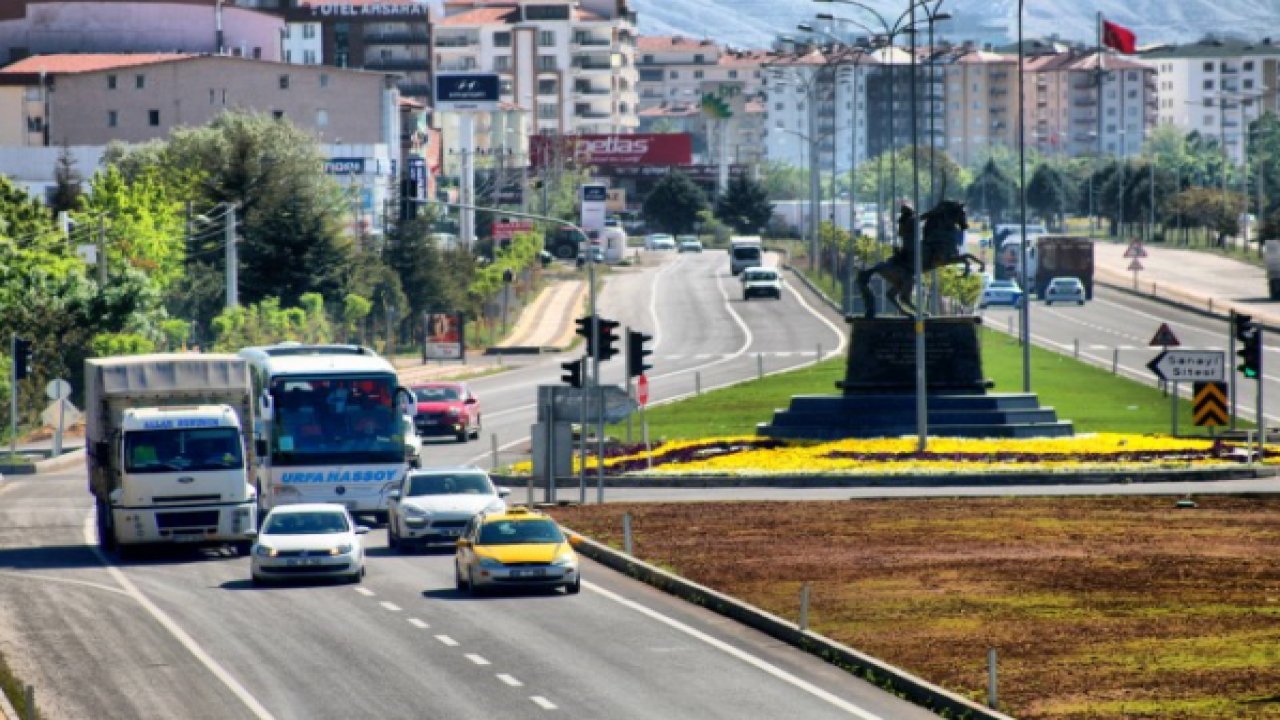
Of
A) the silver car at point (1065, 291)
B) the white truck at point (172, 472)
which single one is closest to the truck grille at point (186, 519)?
the white truck at point (172, 472)

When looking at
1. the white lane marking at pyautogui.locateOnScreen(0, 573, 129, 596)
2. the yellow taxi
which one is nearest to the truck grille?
the white lane marking at pyautogui.locateOnScreen(0, 573, 129, 596)

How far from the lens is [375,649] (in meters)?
30.3

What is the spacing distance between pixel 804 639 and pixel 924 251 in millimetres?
32850

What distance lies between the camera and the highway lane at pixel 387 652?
26.1 metres

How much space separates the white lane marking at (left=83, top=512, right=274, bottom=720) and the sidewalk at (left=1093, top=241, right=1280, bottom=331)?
74.8 meters

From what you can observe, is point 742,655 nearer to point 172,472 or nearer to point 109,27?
point 172,472

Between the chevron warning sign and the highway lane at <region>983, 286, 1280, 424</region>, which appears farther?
the highway lane at <region>983, 286, 1280, 424</region>

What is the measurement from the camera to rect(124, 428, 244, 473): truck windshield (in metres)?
41.6

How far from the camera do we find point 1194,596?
32.5m

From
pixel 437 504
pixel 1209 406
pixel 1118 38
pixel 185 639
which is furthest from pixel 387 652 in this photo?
pixel 1118 38

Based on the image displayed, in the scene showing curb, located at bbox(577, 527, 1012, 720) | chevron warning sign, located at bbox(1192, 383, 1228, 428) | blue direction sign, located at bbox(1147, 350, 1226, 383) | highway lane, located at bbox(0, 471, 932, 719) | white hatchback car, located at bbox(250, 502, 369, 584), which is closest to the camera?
curb, located at bbox(577, 527, 1012, 720)

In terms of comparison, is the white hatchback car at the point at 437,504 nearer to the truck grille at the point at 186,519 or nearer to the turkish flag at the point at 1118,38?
the truck grille at the point at 186,519

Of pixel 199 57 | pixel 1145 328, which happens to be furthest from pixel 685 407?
pixel 199 57

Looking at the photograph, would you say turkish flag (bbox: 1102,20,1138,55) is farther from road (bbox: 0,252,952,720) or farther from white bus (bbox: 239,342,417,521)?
road (bbox: 0,252,952,720)
